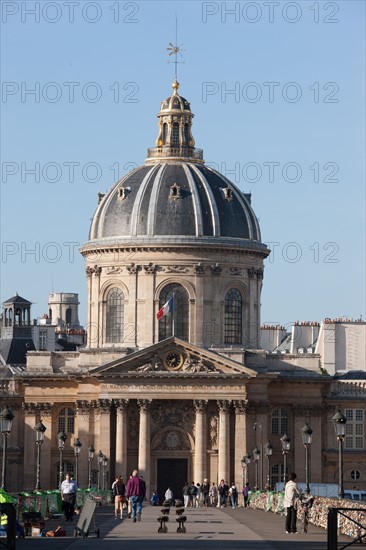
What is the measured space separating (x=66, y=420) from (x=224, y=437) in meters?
11.7

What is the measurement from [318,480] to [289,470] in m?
1.95

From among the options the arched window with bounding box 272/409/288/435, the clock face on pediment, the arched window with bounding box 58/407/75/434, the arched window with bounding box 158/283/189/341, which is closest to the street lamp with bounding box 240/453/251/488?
the clock face on pediment

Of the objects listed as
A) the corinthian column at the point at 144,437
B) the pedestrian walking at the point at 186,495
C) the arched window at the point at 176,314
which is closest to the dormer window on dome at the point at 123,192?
the arched window at the point at 176,314

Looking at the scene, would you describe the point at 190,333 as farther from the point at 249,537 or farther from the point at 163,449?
the point at 249,537

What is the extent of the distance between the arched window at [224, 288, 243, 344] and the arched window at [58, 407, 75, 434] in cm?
1105

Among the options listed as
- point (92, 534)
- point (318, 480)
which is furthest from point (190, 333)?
point (92, 534)

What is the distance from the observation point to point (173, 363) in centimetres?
12094

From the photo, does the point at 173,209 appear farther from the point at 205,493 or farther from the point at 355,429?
the point at 205,493

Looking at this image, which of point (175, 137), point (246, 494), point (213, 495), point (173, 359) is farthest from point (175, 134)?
point (246, 494)

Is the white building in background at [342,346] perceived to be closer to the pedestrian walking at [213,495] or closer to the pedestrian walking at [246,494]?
the pedestrian walking at [213,495]

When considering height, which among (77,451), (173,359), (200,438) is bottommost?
(77,451)

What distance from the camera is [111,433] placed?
122312 mm

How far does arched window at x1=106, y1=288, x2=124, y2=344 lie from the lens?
12850 cm

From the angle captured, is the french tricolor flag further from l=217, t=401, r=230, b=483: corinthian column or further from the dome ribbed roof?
l=217, t=401, r=230, b=483: corinthian column
